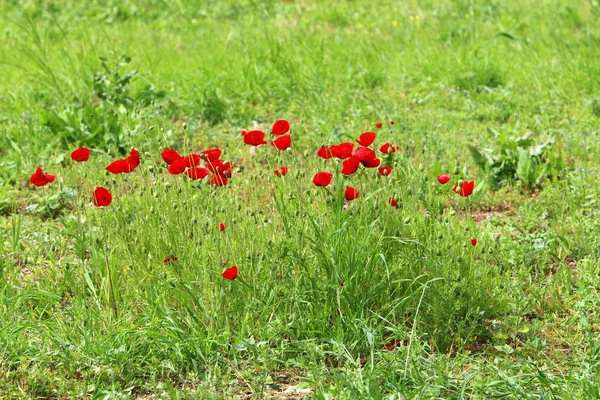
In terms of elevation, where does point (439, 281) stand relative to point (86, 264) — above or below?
above

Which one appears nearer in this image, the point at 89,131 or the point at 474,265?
the point at 474,265

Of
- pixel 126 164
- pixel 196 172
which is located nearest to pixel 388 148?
pixel 196 172

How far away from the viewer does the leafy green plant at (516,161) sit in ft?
17.0

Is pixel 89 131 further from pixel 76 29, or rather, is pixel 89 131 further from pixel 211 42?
pixel 76 29

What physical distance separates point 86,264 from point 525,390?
227 centimetres

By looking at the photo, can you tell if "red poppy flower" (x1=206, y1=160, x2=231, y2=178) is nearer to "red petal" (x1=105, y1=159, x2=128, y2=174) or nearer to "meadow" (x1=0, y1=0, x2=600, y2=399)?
"meadow" (x1=0, y1=0, x2=600, y2=399)

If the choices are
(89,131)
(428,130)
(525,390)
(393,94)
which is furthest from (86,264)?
(393,94)

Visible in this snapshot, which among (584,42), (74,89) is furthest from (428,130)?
(74,89)

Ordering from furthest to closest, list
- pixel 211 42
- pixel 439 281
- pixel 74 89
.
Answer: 1. pixel 211 42
2. pixel 74 89
3. pixel 439 281

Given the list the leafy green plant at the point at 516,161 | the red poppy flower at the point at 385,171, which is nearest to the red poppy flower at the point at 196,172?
the red poppy flower at the point at 385,171

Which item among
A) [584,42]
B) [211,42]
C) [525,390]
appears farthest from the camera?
[211,42]

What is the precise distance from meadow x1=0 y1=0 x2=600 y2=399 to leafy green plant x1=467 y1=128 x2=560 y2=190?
0.02 m

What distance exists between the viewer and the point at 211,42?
8.01 metres

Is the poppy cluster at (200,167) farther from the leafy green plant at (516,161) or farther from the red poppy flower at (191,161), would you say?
the leafy green plant at (516,161)
